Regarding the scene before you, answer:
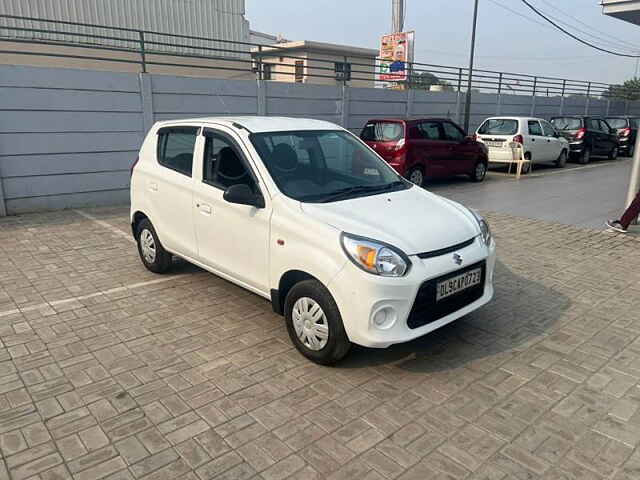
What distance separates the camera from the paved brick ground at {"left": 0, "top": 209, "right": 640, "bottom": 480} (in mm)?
2832

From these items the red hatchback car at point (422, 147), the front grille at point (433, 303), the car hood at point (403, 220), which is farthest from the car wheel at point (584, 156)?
the front grille at point (433, 303)

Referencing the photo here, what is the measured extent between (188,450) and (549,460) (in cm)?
205

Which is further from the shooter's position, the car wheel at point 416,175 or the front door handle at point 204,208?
the car wheel at point 416,175

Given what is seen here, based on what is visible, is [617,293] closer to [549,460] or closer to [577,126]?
[549,460]

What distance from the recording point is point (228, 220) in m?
4.40

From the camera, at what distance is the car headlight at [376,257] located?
11.3 feet

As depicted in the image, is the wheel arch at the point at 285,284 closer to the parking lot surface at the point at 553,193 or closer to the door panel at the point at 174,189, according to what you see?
the door panel at the point at 174,189

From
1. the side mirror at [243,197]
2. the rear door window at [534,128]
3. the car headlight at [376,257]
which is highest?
the rear door window at [534,128]

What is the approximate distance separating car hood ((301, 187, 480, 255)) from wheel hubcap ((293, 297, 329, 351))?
0.62 m

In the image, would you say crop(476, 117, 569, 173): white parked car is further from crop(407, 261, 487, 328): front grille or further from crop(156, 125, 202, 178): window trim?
crop(407, 261, 487, 328): front grille

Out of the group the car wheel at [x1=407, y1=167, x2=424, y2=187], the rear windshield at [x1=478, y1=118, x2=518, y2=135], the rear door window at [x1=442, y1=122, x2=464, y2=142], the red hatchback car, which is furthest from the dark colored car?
the car wheel at [x1=407, y1=167, x2=424, y2=187]

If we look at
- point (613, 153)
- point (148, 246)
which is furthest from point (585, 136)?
point (148, 246)

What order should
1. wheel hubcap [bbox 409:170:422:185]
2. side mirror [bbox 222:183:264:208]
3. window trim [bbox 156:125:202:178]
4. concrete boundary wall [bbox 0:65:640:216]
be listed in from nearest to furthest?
side mirror [bbox 222:183:264:208], window trim [bbox 156:125:202:178], concrete boundary wall [bbox 0:65:640:216], wheel hubcap [bbox 409:170:422:185]

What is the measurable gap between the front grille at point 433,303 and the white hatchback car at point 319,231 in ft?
0.03
